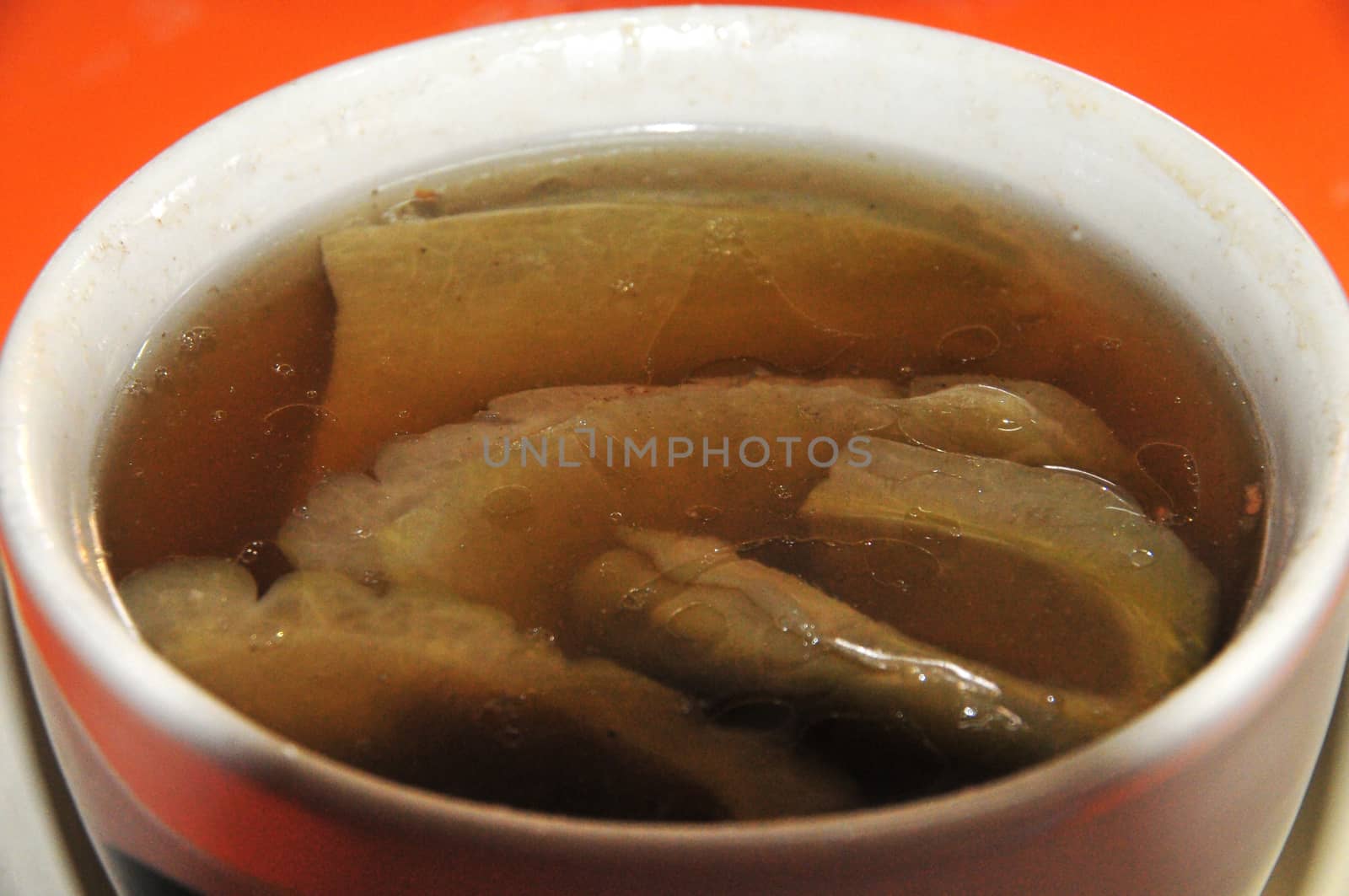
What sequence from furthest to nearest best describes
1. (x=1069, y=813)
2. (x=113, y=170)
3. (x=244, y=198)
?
(x=113, y=170)
(x=244, y=198)
(x=1069, y=813)

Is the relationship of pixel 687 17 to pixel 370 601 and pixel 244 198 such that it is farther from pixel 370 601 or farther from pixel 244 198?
pixel 370 601

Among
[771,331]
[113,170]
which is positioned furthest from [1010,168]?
[113,170]

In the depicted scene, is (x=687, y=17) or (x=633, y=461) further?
(x=687, y=17)

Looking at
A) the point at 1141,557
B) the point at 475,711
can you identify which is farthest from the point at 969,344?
the point at 475,711

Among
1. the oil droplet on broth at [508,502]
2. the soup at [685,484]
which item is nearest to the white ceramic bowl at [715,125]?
the soup at [685,484]

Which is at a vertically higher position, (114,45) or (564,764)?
(114,45)

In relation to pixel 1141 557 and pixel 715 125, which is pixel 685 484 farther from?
pixel 715 125

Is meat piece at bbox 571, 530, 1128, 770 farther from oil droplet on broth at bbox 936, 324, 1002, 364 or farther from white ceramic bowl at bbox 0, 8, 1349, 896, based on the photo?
oil droplet on broth at bbox 936, 324, 1002, 364

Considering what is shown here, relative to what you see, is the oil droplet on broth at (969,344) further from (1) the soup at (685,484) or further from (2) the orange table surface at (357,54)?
(2) the orange table surface at (357,54)
